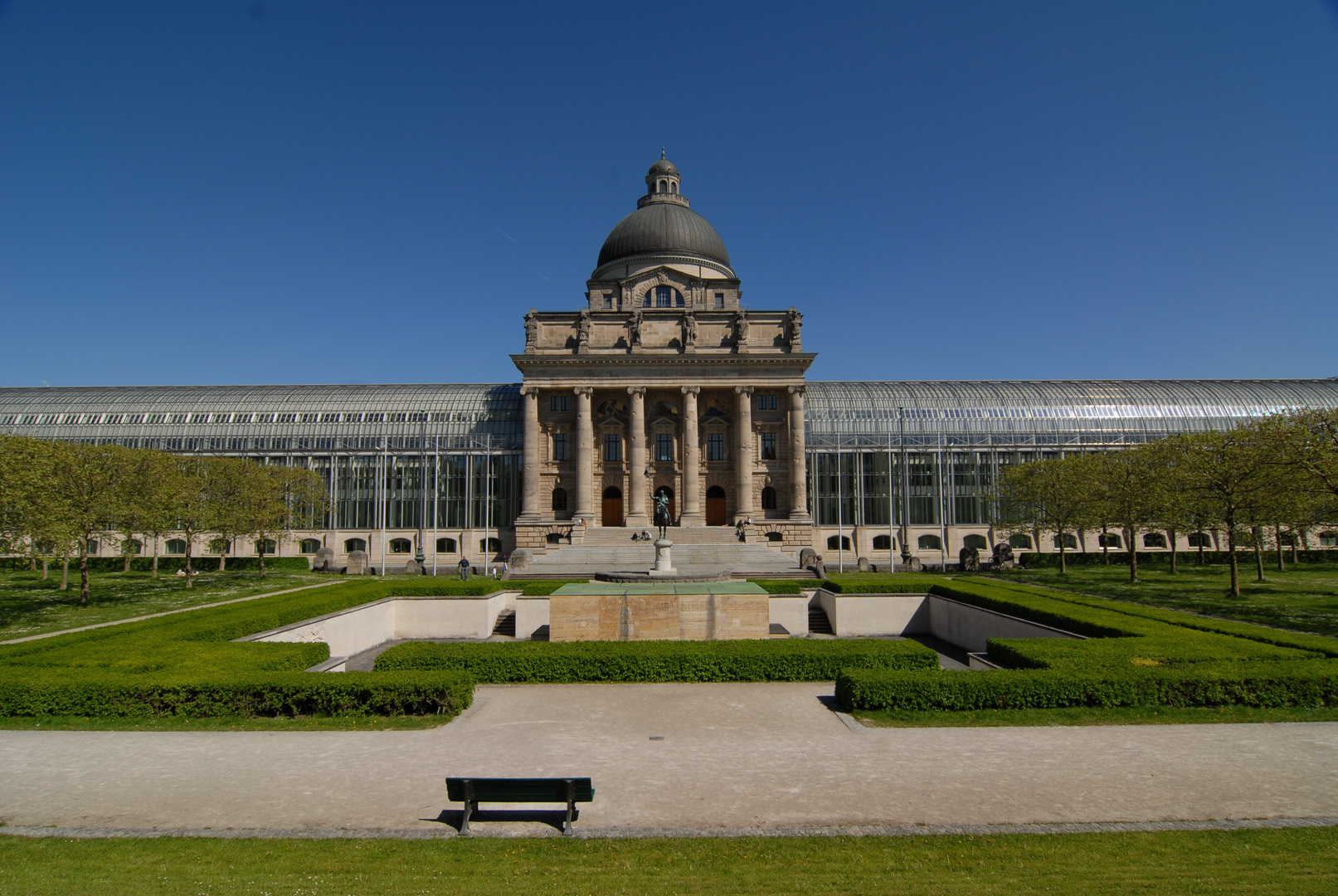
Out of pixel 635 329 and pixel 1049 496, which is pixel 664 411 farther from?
pixel 1049 496

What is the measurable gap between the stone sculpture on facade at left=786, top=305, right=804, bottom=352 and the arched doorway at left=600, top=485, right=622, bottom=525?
66.6 feet

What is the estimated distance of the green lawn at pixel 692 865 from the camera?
9109mm

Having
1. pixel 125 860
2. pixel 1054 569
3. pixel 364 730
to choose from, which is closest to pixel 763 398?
pixel 1054 569

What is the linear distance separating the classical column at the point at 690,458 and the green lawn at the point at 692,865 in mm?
54061

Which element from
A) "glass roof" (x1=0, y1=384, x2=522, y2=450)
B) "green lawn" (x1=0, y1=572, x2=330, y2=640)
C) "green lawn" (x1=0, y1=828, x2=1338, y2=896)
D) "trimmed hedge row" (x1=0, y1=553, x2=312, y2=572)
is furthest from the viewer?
"glass roof" (x1=0, y1=384, x2=522, y2=450)

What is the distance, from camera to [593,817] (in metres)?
11.3

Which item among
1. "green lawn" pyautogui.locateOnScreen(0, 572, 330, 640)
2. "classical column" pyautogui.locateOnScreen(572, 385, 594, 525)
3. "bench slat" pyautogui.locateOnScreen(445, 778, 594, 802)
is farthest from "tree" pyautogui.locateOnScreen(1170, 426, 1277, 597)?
"green lawn" pyautogui.locateOnScreen(0, 572, 330, 640)

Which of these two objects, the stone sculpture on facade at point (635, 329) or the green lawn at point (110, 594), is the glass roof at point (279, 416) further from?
the green lawn at point (110, 594)

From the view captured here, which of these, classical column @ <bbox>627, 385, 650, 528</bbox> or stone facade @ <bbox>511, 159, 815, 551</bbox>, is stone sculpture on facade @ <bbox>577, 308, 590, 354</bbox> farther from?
classical column @ <bbox>627, 385, 650, 528</bbox>

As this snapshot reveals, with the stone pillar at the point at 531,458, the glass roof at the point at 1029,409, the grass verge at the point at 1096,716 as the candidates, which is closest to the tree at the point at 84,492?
the stone pillar at the point at 531,458

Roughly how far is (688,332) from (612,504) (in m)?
17.1

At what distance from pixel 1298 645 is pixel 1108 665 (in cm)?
644

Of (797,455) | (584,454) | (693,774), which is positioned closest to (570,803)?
(693,774)

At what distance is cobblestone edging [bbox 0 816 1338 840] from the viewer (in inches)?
417
